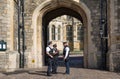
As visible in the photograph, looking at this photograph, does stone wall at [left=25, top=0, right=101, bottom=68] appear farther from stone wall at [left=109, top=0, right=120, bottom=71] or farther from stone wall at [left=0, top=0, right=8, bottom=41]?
stone wall at [left=0, top=0, right=8, bottom=41]

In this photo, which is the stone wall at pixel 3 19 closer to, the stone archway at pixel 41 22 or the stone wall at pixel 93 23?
the stone wall at pixel 93 23

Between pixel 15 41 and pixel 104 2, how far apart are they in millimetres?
5694

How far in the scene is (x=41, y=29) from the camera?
19.3 metres

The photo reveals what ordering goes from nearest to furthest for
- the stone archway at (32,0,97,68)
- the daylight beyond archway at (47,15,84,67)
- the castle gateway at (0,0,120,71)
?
1. the castle gateway at (0,0,120,71)
2. the stone archway at (32,0,97,68)
3. the daylight beyond archway at (47,15,84,67)

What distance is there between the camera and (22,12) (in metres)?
18.4

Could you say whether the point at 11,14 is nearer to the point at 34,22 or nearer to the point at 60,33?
the point at 34,22

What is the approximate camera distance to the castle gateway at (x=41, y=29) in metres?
16.5

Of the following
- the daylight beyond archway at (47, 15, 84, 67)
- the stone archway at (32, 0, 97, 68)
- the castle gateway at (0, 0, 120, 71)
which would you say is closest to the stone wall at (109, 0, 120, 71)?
the castle gateway at (0, 0, 120, 71)

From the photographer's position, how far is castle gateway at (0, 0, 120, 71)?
16.5 meters

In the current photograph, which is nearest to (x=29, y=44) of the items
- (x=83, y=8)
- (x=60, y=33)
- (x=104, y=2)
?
(x=83, y=8)

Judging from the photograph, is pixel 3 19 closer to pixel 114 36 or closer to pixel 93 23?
pixel 93 23

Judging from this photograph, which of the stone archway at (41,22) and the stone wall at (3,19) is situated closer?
the stone wall at (3,19)

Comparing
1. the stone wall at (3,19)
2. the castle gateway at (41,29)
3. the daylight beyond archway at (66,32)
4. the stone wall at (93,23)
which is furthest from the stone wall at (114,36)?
the daylight beyond archway at (66,32)

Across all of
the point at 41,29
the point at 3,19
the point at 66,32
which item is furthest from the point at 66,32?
the point at 3,19
